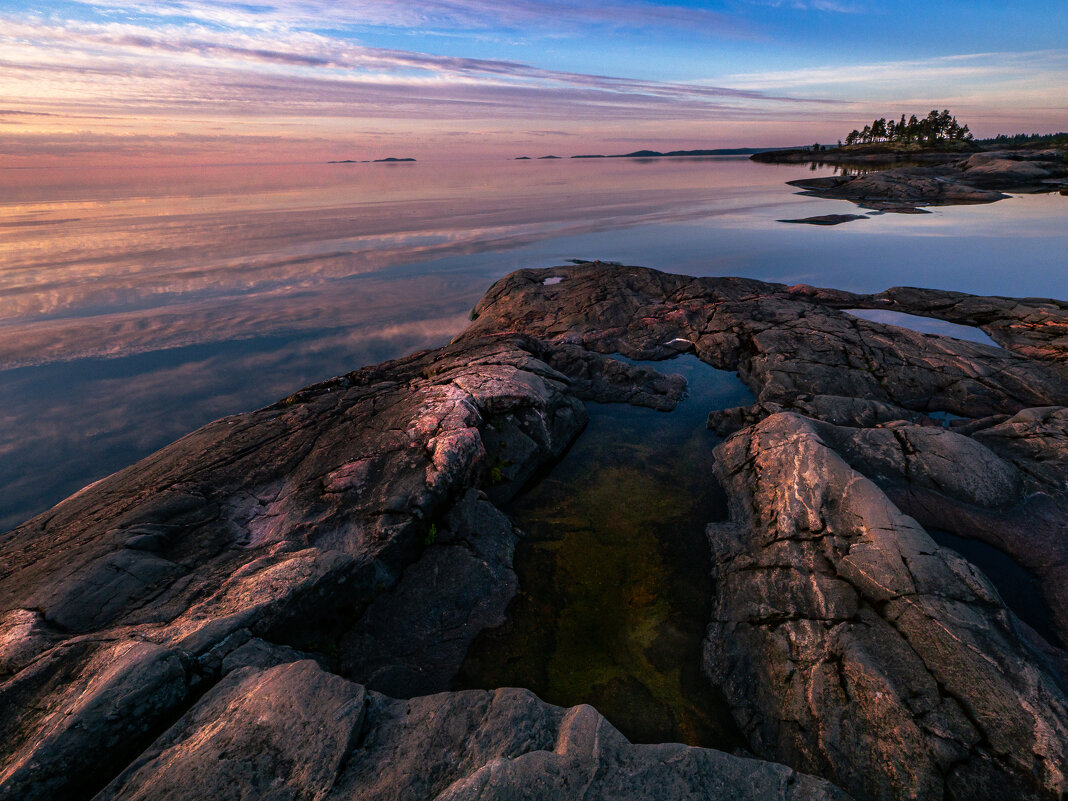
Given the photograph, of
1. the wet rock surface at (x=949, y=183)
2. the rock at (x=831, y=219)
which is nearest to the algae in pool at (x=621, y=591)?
the rock at (x=831, y=219)

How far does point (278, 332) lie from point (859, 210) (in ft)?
211

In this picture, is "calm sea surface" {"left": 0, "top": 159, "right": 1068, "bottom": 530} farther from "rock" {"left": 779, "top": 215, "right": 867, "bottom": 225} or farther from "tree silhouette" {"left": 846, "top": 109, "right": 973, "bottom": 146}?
"tree silhouette" {"left": 846, "top": 109, "right": 973, "bottom": 146}

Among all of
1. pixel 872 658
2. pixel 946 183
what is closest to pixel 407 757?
pixel 872 658

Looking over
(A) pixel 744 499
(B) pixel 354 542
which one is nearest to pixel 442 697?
(B) pixel 354 542

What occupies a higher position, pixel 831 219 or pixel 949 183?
pixel 949 183

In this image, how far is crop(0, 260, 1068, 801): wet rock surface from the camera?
5.06m

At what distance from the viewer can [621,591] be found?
388 inches

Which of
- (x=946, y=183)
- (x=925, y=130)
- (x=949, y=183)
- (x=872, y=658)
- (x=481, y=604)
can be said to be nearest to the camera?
(x=872, y=658)

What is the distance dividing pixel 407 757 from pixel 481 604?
4316 mm

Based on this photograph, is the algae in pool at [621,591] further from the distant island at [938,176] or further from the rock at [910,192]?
the rock at [910,192]

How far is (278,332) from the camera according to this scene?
2772 centimetres

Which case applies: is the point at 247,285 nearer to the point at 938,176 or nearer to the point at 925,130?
the point at 938,176

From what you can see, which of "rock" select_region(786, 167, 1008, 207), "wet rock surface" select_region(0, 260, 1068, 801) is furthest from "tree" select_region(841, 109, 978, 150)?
"wet rock surface" select_region(0, 260, 1068, 801)

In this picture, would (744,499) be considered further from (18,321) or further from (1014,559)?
(18,321)
